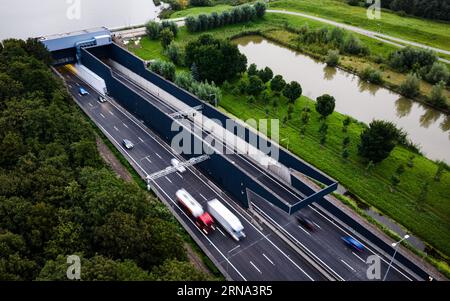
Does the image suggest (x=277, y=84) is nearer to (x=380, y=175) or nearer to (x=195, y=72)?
(x=195, y=72)

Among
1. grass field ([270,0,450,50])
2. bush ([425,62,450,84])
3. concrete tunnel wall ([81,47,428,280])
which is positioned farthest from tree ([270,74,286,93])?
grass field ([270,0,450,50])

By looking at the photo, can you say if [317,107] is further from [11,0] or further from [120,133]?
[11,0]

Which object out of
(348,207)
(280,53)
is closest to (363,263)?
(348,207)

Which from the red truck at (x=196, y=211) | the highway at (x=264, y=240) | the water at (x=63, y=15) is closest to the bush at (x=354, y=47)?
the highway at (x=264, y=240)

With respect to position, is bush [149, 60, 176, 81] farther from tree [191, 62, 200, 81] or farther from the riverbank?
the riverbank

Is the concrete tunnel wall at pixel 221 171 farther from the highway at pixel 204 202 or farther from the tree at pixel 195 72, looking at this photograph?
the tree at pixel 195 72
